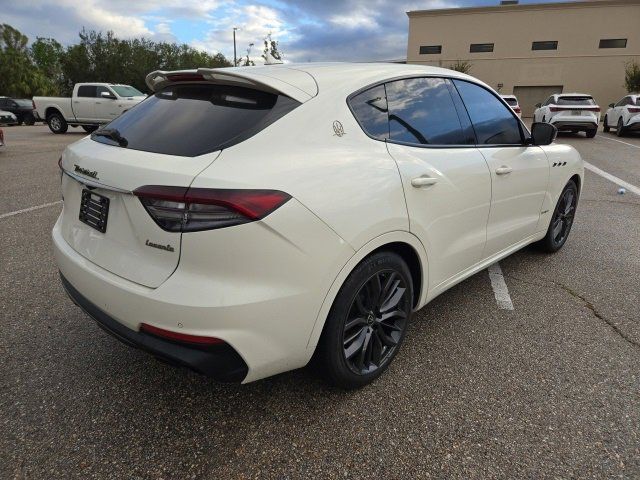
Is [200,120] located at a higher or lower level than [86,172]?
higher

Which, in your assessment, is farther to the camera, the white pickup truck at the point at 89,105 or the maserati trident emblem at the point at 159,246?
the white pickup truck at the point at 89,105

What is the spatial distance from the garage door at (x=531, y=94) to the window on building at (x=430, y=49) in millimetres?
8016

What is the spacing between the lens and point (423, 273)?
2.54 meters

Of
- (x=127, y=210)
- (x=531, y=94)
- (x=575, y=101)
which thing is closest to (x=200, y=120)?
(x=127, y=210)

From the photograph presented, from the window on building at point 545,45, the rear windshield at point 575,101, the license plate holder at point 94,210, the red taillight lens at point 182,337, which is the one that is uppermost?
the window on building at point 545,45

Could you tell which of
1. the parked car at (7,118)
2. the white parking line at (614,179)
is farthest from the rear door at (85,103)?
the white parking line at (614,179)

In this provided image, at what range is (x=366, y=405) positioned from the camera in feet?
7.42

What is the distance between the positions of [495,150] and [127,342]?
2.57 m

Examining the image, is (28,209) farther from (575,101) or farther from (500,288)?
(575,101)

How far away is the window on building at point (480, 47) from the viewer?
134 ft

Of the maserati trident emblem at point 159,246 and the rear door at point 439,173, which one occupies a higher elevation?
the rear door at point 439,173

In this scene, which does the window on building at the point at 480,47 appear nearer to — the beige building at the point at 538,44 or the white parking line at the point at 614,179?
the beige building at the point at 538,44

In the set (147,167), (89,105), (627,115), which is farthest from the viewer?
(627,115)

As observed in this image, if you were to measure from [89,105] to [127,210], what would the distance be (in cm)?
1674
